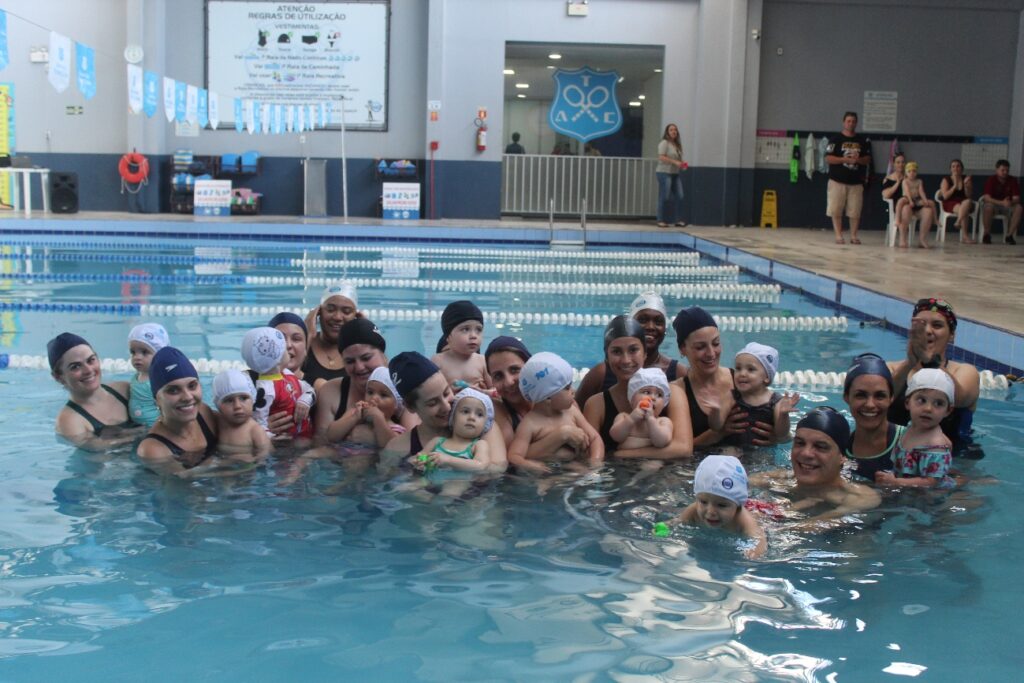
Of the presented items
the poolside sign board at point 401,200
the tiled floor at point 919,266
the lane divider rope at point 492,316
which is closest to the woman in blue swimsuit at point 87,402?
the lane divider rope at point 492,316

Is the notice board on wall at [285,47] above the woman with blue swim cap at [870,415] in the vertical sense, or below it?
above

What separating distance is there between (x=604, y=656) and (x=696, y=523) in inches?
38.1

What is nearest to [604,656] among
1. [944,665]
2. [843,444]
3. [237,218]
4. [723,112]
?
[944,665]

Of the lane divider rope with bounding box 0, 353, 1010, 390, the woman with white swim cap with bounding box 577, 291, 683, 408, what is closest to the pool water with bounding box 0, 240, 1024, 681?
the woman with white swim cap with bounding box 577, 291, 683, 408

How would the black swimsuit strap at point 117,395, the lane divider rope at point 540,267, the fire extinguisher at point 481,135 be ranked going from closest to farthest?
1. the black swimsuit strap at point 117,395
2. the lane divider rope at point 540,267
3. the fire extinguisher at point 481,135

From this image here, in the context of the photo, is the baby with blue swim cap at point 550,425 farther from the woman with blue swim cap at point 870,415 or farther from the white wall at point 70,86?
the white wall at point 70,86

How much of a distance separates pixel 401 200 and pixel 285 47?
122 inches

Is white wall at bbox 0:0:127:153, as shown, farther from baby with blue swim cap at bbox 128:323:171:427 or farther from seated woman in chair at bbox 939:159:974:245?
baby with blue swim cap at bbox 128:323:171:427

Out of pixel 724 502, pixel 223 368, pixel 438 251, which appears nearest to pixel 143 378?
pixel 223 368

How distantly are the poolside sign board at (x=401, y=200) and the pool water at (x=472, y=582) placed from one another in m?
13.5

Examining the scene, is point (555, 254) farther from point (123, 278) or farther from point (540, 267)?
point (123, 278)

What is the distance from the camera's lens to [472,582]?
357 centimetres

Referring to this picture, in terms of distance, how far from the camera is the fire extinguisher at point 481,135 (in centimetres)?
1870

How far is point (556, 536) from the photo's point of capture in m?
3.99
